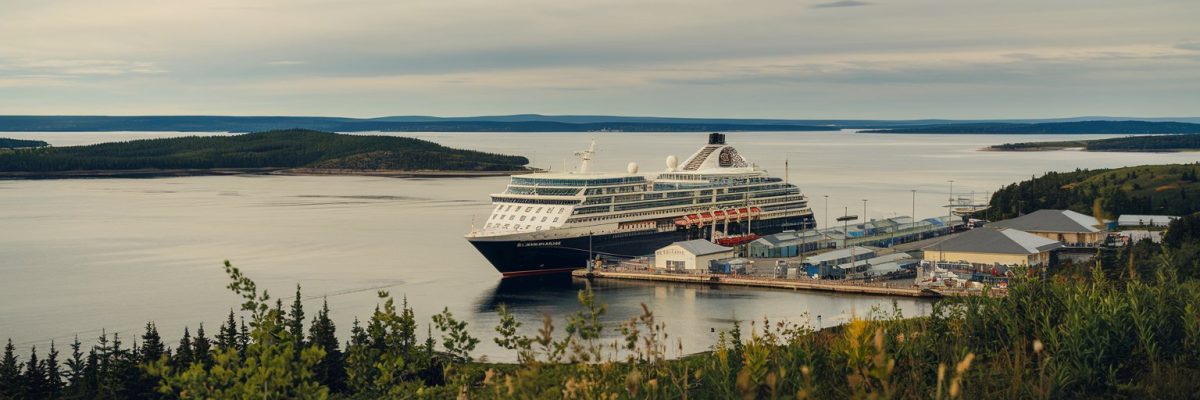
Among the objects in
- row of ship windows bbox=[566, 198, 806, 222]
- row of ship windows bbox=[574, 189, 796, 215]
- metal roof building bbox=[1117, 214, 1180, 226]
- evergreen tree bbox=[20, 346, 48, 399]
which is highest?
row of ship windows bbox=[574, 189, 796, 215]

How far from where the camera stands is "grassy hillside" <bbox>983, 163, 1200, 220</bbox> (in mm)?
71812

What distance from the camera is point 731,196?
6669cm

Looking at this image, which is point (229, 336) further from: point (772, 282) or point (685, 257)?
point (685, 257)

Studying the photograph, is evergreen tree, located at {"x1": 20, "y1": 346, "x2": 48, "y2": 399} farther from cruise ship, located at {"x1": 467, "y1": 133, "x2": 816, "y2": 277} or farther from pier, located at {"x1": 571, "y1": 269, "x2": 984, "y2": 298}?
pier, located at {"x1": 571, "y1": 269, "x2": 984, "y2": 298}

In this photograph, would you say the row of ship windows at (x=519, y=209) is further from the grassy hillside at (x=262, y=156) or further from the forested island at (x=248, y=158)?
the grassy hillside at (x=262, y=156)

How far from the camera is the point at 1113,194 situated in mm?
73125

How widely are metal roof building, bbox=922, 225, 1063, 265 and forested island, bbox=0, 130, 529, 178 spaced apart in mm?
101905

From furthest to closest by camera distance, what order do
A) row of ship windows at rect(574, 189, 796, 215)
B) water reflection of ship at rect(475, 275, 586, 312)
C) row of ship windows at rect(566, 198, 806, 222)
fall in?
row of ship windows at rect(574, 189, 796, 215) < row of ship windows at rect(566, 198, 806, 222) < water reflection of ship at rect(475, 275, 586, 312)

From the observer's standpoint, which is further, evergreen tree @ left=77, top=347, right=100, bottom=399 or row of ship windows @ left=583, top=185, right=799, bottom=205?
row of ship windows @ left=583, top=185, right=799, bottom=205

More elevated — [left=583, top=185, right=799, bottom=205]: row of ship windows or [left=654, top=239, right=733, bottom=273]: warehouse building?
[left=583, top=185, right=799, bottom=205]: row of ship windows

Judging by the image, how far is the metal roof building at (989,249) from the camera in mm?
49719

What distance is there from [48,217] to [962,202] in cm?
6603

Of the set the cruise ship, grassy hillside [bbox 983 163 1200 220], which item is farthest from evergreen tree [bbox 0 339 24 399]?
grassy hillside [bbox 983 163 1200 220]

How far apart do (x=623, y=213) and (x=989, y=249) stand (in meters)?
17.6
